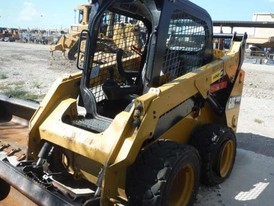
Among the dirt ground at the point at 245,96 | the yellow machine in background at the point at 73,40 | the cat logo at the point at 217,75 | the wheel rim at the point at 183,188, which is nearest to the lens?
the wheel rim at the point at 183,188

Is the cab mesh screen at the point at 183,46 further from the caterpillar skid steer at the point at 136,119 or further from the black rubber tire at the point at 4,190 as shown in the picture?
the black rubber tire at the point at 4,190

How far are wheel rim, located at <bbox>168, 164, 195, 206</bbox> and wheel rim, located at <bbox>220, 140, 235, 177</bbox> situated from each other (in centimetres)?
104

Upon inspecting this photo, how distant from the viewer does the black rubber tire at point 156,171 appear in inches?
115

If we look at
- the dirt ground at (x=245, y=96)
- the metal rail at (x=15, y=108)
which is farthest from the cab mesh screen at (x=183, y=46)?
the metal rail at (x=15, y=108)

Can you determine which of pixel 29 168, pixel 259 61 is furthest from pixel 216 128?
pixel 259 61

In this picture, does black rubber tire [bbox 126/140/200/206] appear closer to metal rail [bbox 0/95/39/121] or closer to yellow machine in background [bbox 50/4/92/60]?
metal rail [bbox 0/95/39/121]

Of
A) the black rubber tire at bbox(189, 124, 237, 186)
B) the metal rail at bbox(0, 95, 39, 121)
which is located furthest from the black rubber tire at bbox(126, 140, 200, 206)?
the metal rail at bbox(0, 95, 39, 121)

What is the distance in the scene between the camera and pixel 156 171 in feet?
9.78

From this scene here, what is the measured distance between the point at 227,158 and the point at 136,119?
197 cm

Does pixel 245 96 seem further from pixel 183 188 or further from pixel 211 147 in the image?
pixel 183 188

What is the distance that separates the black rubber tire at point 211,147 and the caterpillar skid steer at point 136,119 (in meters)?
0.01

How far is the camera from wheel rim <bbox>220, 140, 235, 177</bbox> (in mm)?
4410

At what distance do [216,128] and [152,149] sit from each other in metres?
1.33

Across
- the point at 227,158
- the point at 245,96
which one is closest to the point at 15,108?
the point at 227,158
